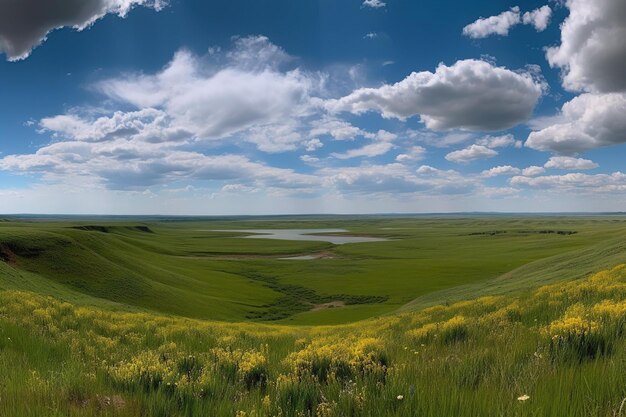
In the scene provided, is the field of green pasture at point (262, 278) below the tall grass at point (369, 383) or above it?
below

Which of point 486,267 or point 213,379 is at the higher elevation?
point 213,379

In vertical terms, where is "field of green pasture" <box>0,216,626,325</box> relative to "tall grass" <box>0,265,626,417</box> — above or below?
below

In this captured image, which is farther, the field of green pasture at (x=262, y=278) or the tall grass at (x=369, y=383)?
the field of green pasture at (x=262, y=278)

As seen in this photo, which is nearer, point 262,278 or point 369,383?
point 369,383

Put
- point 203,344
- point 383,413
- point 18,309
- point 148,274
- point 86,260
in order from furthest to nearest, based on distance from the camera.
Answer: point 148,274, point 86,260, point 18,309, point 203,344, point 383,413

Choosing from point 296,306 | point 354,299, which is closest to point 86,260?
point 296,306

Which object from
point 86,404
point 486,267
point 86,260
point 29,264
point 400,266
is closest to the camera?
point 86,404

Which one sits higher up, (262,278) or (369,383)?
(369,383)

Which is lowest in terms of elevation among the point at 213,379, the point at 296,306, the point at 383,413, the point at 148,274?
the point at 296,306

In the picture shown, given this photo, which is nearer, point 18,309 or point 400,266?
point 18,309

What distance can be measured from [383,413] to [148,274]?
66413 millimetres

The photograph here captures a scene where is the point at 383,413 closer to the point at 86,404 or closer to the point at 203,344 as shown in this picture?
the point at 86,404

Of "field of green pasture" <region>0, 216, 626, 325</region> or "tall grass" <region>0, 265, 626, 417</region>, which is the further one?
"field of green pasture" <region>0, 216, 626, 325</region>

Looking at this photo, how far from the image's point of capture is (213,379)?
15.0ft
